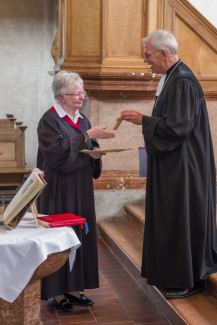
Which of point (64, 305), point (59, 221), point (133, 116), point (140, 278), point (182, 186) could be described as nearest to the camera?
point (59, 221)

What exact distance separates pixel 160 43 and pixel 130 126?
2736 mm

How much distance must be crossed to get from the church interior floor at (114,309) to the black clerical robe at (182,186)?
1.09 ft

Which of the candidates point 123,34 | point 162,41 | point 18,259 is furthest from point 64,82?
point 123,34

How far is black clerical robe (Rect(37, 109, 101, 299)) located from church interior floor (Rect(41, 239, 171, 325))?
0.17m

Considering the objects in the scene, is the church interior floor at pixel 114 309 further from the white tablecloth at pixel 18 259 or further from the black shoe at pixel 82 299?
the white tablecloth at pixel 18 259

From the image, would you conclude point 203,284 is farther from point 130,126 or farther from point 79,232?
point 130,126

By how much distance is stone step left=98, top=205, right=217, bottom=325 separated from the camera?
347 centimetres

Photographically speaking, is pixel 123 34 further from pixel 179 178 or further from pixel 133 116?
pixel 179 178

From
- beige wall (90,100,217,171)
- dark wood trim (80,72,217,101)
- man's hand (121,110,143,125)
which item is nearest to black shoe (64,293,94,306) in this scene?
man's hand (121,110,143,125)

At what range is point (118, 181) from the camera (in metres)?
6.28

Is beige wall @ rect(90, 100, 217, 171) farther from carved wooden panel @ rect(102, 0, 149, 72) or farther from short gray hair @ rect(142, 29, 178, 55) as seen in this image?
short gray hair @ rect(142, 29, 178, 55)

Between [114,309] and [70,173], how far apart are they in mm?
1075

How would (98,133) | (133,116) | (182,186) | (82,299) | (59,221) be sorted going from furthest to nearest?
(82,299) → (98,133) → (133,116) → (182,186) → (59,221)

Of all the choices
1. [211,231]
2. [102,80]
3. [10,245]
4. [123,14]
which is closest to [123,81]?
[102,80]
